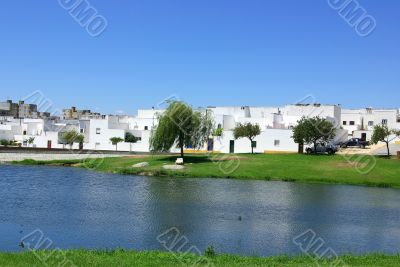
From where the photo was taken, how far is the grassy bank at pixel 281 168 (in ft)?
170

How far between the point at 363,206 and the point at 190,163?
28.6 metres

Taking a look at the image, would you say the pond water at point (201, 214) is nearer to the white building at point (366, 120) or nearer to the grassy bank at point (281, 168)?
the grassy bank at point (281, 168)

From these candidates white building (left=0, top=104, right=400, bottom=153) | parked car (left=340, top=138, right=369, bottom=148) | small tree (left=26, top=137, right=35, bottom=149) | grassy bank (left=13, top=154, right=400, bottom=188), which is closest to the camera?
grassy bank (left=13, top=154, right=400, bottom=188)

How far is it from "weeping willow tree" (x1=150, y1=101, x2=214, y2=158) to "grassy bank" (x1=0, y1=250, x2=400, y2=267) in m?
43.3

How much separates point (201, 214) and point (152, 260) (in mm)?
12121

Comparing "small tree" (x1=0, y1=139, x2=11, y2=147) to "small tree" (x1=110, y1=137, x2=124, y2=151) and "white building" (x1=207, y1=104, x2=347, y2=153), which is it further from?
"white building" (x1=207, y1=104, x2=347, y2=153)

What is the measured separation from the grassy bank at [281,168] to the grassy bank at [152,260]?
33.5 meters

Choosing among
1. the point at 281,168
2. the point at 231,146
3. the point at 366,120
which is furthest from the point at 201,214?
the point at 366,120

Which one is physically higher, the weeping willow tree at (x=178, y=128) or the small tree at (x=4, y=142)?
the weeping willow tree at (x=178, y=128)

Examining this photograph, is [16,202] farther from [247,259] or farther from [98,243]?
[247,259]

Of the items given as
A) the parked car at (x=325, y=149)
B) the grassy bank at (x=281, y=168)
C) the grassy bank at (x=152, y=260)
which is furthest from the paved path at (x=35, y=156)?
the grassy bank at (x=152, y=260)

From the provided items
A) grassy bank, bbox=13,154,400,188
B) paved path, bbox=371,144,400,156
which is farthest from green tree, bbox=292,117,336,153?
paved path, bbox=371,144,400,156

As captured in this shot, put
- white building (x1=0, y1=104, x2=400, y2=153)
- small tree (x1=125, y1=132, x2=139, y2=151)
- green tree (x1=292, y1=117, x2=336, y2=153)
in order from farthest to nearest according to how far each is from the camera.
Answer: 1. small tree (x1=125, y1=132, x2=139, y2=151)
2. white building (x1=0, y1=104, x2=400, y2=153)
3. green tree (x1=292, y1=117, x2=336, y2=153)

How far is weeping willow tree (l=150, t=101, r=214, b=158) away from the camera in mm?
61125
